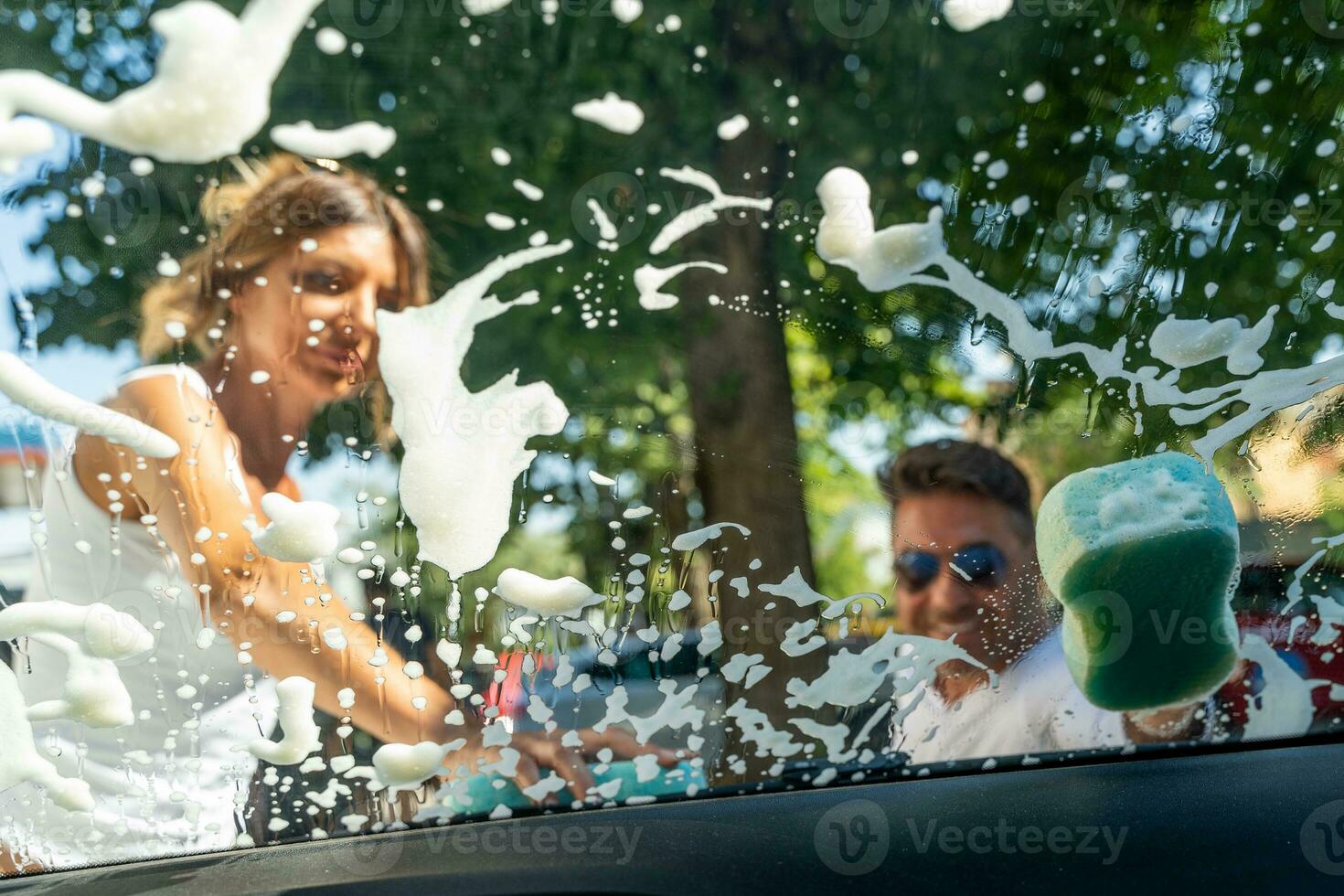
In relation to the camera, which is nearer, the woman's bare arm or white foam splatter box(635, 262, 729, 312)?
the woman's bare arm

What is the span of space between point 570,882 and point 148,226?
45.3 inches

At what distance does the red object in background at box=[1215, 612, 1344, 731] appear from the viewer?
1.85 metres

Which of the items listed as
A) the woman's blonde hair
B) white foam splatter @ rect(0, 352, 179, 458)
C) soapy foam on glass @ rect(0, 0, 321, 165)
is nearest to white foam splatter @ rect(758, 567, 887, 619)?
the woman's blonde hair

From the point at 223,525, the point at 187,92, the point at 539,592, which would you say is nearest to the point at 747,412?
the point at 539,592

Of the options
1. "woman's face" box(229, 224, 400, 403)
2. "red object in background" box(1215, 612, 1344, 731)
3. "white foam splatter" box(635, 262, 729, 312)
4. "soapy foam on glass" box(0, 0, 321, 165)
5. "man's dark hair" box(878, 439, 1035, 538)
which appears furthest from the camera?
"red object in background" box(1215, 612, 1344, 731)

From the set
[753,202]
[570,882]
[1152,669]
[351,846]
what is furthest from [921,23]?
[351,846]

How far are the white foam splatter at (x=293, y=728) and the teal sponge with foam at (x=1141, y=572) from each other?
126cm

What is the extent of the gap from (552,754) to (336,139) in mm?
1032

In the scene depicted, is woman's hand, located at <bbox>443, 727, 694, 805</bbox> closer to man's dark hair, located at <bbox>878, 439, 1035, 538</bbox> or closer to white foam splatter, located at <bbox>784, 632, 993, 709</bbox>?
white foam splatter, located at <bbox>784, 632, 993, 709</bbox>

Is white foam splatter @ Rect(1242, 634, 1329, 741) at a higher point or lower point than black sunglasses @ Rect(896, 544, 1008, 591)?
lower

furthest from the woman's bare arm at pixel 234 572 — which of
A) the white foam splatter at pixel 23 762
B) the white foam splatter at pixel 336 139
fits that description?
the white foam splatter at pixel 336 139

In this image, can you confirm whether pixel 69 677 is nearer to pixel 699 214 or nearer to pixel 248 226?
pixel 248 226

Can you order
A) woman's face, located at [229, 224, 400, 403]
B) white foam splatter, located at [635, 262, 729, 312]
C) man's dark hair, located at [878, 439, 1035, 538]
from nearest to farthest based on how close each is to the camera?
woman's face, located at [229, 224, 400, 403]
white foam splatter, located at [635, 262, 729, 312]
man's dark hair, located at [878, 439, 1035, 538]

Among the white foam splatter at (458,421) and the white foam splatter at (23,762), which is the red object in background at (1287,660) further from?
the white foam splatter at (23,762)
